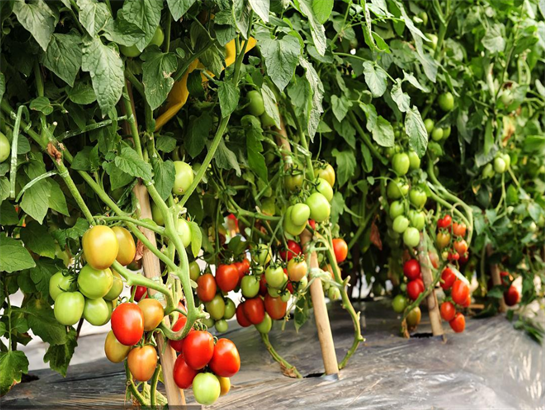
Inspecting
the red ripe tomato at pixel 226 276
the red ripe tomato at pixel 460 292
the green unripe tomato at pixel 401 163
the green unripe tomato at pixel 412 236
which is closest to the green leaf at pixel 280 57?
the red ripe tomato at pixel 226 276

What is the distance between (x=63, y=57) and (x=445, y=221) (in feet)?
4.37

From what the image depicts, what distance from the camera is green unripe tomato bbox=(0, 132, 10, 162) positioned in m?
0.85

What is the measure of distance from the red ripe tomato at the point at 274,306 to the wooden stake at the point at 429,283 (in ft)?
1.96

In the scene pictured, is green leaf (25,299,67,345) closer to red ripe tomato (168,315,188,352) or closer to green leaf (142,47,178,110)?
red ripe tomato (168,315,188,352)

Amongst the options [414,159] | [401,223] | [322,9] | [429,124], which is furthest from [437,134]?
[322,9]

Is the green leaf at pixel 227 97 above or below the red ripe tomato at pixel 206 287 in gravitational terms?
above

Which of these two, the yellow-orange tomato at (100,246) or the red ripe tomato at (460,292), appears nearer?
the yellow-orange tomato at (100,246)

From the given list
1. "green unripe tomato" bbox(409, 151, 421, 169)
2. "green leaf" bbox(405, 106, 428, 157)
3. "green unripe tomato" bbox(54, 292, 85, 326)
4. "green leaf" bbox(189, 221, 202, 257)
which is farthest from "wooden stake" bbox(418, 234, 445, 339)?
"green unripe tomato" bbox(54, 292, 85, 326)

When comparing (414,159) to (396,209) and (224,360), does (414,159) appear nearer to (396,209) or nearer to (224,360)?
(396,209)

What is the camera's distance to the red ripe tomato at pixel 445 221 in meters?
1.84

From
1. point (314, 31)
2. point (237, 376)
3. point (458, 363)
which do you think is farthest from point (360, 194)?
point (314, 31)

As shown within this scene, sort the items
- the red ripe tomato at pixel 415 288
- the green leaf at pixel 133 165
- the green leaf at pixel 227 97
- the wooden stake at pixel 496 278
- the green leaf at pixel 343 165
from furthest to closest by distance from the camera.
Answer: the wooden stake at pixel 496 278
the red ripe tomato at pixel 415 288
the green leaf at pixel 343 165
the green leaf at pixel 227 97
the green leaf at pixel 133 165

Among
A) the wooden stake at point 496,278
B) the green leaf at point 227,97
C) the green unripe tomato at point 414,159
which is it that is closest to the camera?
the green leaf at point 227,97

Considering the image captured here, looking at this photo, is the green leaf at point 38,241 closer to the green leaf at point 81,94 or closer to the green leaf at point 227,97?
the green leaf at point 81,94
